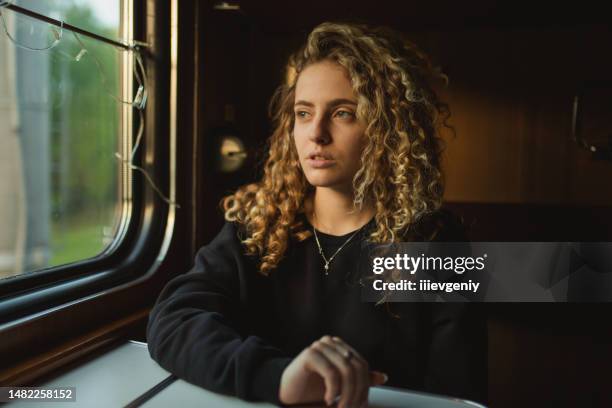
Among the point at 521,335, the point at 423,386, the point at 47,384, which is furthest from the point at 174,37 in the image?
the point at 521,335

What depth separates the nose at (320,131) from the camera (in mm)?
1272

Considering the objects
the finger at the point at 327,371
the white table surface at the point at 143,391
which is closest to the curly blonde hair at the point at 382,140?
the white table surface at the point at 143,391

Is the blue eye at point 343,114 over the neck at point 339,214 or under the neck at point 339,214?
over

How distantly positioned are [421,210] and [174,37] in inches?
43.5

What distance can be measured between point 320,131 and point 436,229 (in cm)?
43

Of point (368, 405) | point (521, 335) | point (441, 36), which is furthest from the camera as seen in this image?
point (441, 36)

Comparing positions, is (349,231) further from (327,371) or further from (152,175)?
(152,175)

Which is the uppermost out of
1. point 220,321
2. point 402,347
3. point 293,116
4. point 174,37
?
point 174,37

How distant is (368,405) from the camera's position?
3.00 ft

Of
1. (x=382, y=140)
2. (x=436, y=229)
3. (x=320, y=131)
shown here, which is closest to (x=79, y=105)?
(x=320, y=131)

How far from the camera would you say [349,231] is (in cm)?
139

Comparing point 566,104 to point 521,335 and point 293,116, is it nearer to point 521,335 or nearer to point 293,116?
point 521,335

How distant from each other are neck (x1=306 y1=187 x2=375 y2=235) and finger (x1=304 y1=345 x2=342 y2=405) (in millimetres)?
567

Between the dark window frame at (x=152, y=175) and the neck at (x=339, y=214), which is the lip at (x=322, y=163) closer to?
the neck at (x=339, y=214)
